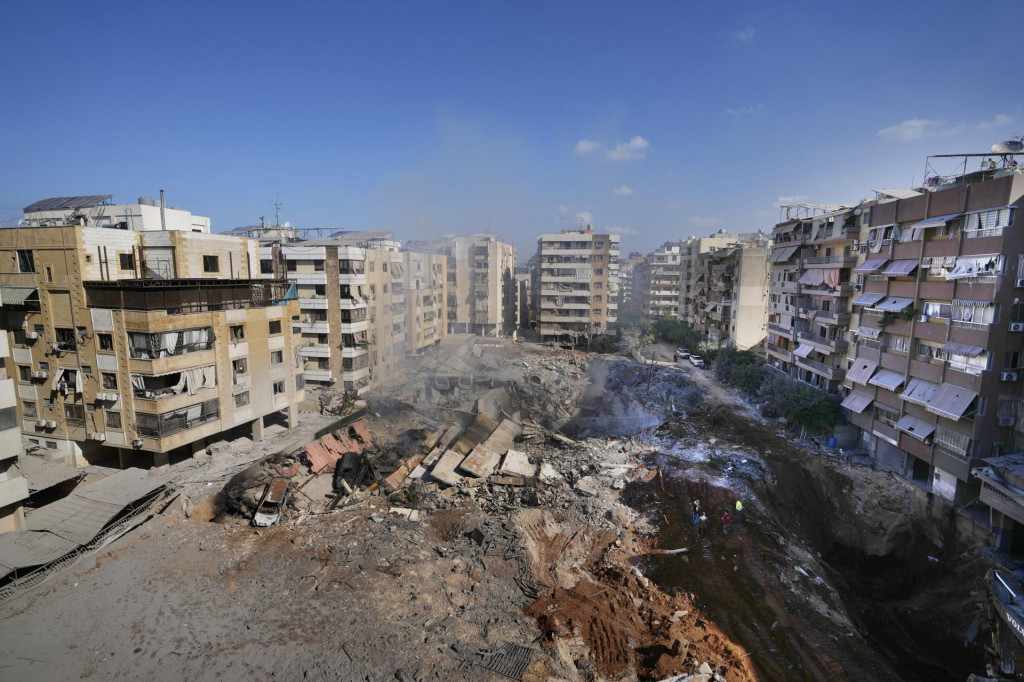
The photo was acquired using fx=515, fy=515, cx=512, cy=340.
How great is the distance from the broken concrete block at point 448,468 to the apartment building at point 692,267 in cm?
4115

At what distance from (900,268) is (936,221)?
8.31 ft

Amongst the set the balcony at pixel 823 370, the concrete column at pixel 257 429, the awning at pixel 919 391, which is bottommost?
the concrete column at pixel 257 429

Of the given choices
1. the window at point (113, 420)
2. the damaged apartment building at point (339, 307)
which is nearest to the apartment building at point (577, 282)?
the damaged apartment building at point (339, 307)

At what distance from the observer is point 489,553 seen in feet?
50.4

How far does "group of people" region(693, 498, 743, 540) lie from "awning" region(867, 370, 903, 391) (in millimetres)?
8988

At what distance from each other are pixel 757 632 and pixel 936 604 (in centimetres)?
813

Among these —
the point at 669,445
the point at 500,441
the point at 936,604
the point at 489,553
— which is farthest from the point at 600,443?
the point at 936,604

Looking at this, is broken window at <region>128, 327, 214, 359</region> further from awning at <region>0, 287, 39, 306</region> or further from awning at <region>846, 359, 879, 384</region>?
awning at <region>846, 359, 879, 384</region>

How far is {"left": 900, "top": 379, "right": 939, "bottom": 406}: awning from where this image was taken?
63.3 ft

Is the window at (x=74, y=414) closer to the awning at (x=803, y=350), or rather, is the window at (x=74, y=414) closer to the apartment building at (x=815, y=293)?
the apartment building at (x=815, y=293)

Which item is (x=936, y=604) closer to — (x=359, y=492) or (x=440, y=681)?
(x=440, y=681)

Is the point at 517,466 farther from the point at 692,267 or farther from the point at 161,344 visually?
the point at 692,267

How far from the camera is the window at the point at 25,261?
20.1 meters

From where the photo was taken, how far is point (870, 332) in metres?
23.2
